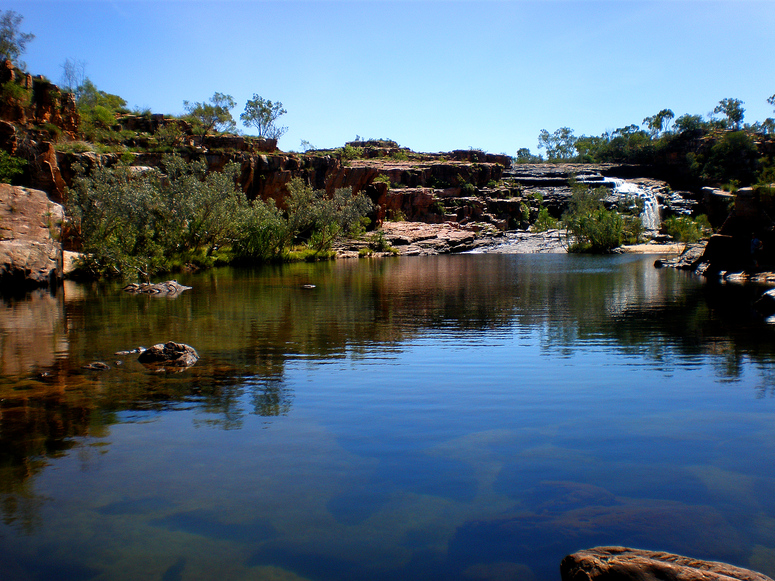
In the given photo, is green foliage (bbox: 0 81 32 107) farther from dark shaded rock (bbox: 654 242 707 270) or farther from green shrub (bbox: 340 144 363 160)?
green shrub (bbox: 340 144 363 160)

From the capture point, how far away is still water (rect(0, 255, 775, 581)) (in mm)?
4684

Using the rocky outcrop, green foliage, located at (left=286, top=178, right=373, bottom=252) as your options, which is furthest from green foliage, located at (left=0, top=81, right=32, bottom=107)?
green foliage, located at (left=286, top=178, right=373, bottom=252)

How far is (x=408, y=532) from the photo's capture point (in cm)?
495

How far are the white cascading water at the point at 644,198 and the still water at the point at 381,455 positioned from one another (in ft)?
281

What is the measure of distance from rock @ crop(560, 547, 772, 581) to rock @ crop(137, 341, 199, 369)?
924 centimetres

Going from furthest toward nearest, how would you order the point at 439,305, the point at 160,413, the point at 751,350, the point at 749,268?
the point at 749,268 < the point at 439,305 < the point at 751,350 < the point at 160,413

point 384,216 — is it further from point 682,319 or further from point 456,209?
point 682,319

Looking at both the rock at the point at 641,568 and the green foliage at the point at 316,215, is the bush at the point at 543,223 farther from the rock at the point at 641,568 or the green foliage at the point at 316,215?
the rock at the point at 641,568

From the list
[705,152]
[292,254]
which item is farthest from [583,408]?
[705,152]

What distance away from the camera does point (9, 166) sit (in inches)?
1583

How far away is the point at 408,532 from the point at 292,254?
5430 cm

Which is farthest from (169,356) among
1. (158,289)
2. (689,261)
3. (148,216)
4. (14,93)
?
(14,93)

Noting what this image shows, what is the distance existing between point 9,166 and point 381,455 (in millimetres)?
44713

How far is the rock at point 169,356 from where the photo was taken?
11.5m
